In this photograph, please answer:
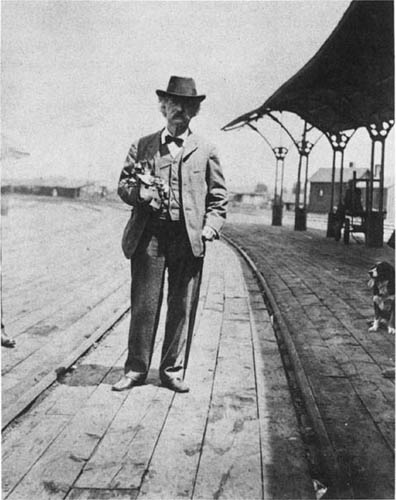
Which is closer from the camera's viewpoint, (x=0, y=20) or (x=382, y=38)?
(x=0, y=20)

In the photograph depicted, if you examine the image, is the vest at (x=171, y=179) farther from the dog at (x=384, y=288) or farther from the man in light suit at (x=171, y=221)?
the dog at (x=384, y=288)

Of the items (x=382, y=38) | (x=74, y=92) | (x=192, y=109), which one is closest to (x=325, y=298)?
(x=382, y=38)

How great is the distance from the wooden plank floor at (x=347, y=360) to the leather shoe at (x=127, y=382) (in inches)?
32.1

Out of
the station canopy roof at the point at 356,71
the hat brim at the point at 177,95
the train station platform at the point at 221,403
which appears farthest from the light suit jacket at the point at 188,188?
the train station platform at the point at 221,403

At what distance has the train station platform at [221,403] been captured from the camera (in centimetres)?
175

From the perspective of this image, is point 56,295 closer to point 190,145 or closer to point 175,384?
point 175,384

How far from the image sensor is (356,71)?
129 inches

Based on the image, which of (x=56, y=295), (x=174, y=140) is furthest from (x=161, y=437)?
(x=56, y=295)

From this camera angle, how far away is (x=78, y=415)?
2223 mm

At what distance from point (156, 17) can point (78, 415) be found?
1724 mm

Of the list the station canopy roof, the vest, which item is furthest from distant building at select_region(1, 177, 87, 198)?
the station canopy roof

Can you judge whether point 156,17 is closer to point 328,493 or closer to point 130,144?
point 130,144

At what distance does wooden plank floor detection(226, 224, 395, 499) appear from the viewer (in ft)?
5.93

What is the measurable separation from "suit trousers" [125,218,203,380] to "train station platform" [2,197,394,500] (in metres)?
0.17
